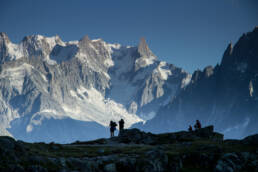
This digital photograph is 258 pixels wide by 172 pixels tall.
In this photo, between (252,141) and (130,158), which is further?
(252,141)

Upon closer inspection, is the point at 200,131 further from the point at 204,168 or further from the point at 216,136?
the point at 204,168

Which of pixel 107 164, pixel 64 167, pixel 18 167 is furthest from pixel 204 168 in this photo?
pixel 18 167

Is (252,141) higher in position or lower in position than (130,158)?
higher

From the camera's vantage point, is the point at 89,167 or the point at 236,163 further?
the point at 236,163

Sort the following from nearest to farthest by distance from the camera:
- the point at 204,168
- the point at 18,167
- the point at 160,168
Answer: the point at 18,167
the point at 160,168
the point at 204,168

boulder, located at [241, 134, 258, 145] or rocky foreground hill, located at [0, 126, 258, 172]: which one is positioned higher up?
boulder, located at [241, 134, 258, 145]

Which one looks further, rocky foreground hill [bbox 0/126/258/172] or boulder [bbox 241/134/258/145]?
boulder [bbox 241/134/258/145]

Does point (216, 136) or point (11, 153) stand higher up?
point (216, 136)

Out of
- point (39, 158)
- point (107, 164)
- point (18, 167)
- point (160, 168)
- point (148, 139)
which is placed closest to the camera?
point (18, 167)

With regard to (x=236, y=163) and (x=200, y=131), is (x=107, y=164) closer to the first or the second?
(x=236, y=163)

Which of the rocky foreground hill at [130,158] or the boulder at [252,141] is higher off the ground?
the boulder at [252,141]

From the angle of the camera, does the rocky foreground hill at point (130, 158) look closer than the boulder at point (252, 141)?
Yes

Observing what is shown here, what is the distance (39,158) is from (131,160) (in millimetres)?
13844

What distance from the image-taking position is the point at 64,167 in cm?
5175
